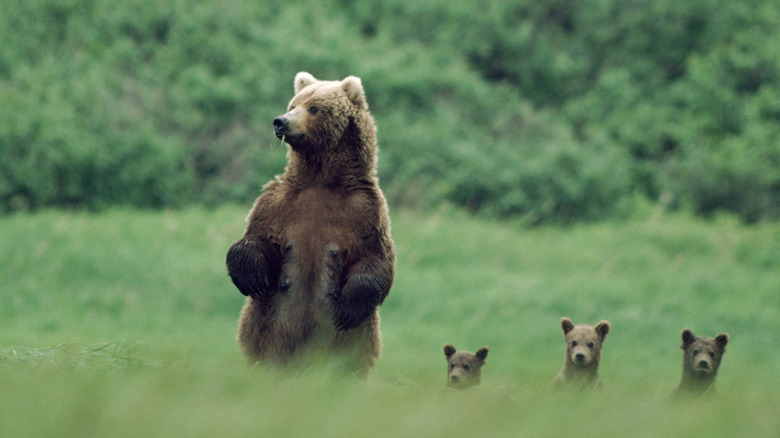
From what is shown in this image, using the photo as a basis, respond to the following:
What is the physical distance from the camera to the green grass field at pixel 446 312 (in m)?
2.58

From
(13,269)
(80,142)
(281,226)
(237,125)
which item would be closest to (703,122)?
(237,125)

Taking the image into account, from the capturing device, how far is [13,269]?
12.6 meters

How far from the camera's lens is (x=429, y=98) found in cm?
2158

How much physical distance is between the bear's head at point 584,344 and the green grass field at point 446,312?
9.9 inches

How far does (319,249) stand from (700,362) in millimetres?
1759

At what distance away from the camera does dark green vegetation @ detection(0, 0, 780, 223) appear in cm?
1772

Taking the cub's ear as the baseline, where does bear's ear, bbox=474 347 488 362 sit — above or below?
below

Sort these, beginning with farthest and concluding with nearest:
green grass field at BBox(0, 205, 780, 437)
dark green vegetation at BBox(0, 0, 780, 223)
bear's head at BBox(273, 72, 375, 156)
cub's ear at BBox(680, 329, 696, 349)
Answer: dark green vegetation at BBox(0, 0, 780, 223), cub's ear at BBox(680, 329, 696, 349), bear's head at BBox(273, 72, 375, 156), green grass field at BBox(0, 205, 780, 437)

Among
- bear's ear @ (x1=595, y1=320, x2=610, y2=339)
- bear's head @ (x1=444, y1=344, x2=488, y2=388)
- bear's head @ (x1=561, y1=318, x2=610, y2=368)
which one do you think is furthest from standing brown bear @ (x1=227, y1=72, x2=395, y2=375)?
bear's ear @ (x1=595, y1=320, x2=610, y2=339)

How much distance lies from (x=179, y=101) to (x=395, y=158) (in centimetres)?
496

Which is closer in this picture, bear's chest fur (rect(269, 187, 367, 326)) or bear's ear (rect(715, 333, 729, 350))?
bear's chest fur (rect(269, 187, 367, 326))

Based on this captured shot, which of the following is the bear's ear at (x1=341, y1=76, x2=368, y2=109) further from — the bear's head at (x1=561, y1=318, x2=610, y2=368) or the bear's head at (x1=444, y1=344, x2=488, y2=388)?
the bear's head at (x1=561, y1=318, x2=610, y2=368)

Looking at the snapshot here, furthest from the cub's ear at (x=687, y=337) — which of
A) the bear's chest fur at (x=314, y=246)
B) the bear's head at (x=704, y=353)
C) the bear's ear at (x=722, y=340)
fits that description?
the bear's chest fur at (x=314, y=246)

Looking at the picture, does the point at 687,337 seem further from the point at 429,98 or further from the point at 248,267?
the point at 429,98
